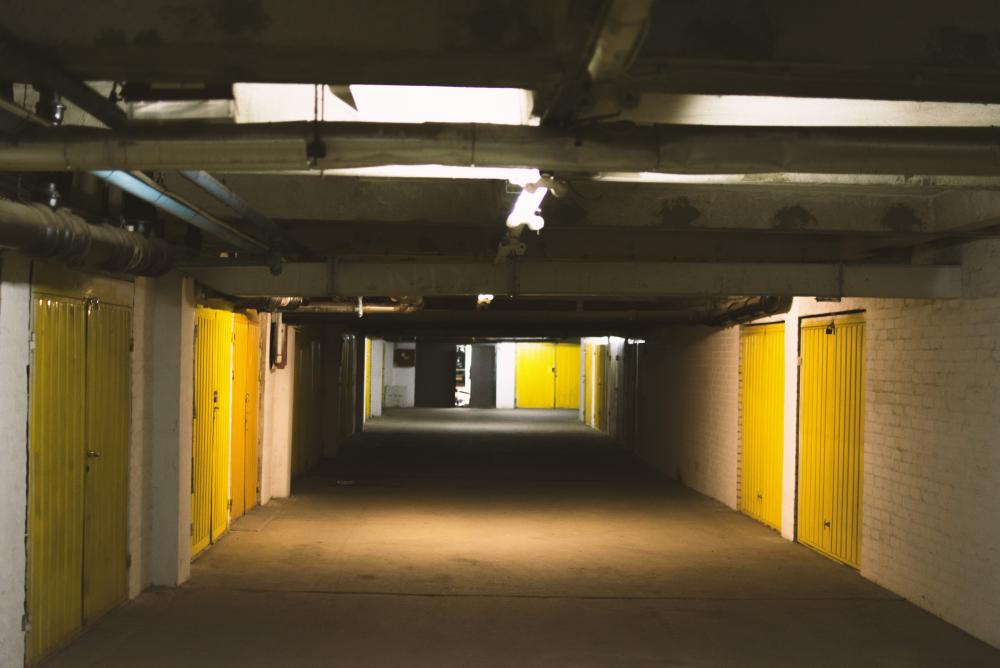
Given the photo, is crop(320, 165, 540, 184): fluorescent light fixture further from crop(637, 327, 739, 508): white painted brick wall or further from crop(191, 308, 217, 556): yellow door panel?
crop(637, 327, 739, 508): white painted brick wall

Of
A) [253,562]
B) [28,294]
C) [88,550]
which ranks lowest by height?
[253,562]

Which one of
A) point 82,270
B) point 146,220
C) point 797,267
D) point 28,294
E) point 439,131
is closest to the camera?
point 439,131

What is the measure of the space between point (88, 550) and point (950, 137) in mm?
4872

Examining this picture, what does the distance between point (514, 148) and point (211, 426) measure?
5.48 m

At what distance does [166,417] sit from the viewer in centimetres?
648

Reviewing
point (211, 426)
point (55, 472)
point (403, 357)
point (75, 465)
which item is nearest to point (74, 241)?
point (55, 472)

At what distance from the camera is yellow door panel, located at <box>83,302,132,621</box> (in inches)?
213

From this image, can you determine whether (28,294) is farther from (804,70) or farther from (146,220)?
(804,70)

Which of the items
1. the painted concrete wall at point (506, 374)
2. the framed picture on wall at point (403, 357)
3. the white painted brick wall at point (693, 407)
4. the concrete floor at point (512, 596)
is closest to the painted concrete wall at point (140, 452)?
the concrete floor at point (512, 596)

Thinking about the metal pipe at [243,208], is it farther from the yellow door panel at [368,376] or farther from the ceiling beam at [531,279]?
the yellow door panel at [368,376]

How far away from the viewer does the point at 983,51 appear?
284cm

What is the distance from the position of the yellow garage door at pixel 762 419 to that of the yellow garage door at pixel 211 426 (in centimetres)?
517

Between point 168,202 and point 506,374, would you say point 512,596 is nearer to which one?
point 168,202

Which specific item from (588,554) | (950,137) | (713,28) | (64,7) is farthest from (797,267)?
(64,7)
